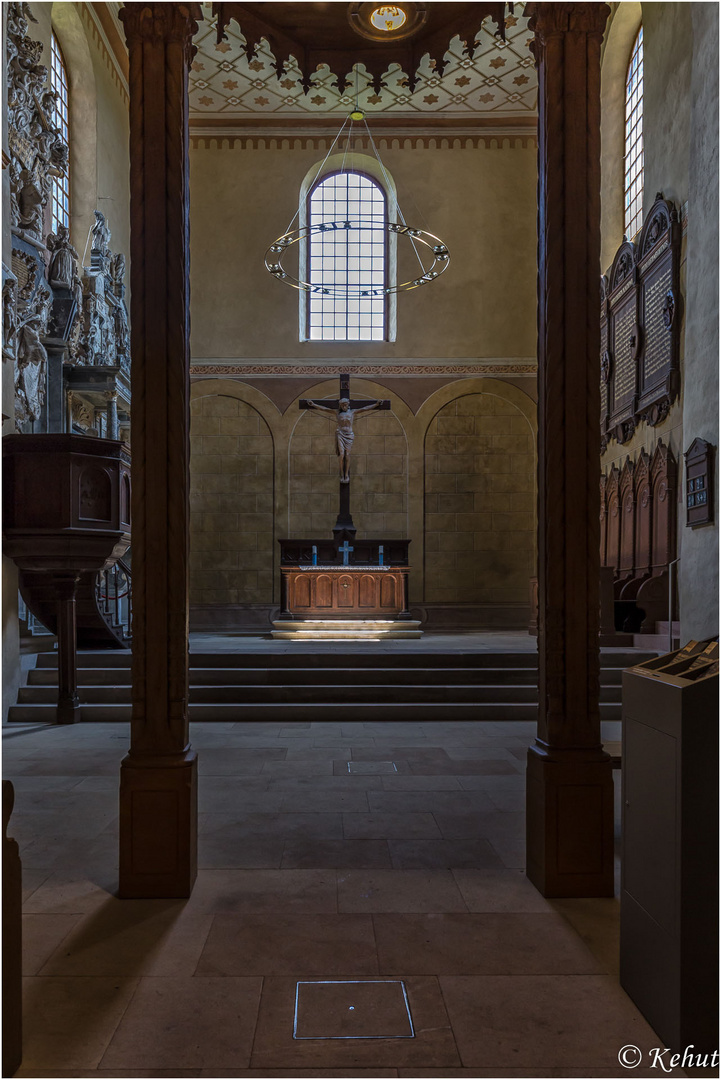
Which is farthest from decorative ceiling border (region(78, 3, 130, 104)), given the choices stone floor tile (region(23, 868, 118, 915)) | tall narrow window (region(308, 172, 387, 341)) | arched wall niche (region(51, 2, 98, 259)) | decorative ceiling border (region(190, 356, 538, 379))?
stone floor tile (region(23, 868, 118, 915))

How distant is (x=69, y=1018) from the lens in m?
2.37

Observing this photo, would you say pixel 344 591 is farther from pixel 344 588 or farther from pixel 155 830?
pixel 155 830

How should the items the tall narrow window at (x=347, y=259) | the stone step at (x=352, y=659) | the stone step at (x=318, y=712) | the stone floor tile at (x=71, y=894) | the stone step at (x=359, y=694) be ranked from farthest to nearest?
Result: the tall narrow window at (x=347, y=259)
the stone step at (x=352, y=659)
the stone step at (x=359, y=694)
the stone step at (x=318, y=712)
the stone floor tile at (x=71, y=894)

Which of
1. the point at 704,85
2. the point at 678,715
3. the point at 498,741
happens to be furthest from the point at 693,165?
the point at 678,715

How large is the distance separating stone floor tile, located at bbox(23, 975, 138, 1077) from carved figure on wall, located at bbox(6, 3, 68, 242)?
734 centimetres

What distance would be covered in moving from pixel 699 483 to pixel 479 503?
25.7 ft

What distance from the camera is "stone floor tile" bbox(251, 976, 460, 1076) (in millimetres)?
2146

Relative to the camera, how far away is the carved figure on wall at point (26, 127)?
7.52 meters

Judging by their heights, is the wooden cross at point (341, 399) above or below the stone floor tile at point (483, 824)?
above

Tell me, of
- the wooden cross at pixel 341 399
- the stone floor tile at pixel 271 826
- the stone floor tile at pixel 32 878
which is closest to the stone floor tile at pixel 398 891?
the stone floor tile at pixel 271 826

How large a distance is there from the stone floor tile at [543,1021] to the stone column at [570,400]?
3.00ft

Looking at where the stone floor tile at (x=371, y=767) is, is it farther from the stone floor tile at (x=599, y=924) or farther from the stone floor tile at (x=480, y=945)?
the stone floor tile at (x=480, y=945)

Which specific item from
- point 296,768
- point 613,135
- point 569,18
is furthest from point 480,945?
point 613,135

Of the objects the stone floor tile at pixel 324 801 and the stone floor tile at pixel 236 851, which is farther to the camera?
the stone floor tile at pixel 324 801
